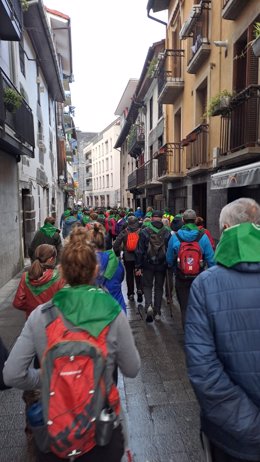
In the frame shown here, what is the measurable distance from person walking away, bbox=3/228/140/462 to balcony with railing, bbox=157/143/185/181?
10.7m

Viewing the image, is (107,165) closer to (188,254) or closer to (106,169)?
(106,169)

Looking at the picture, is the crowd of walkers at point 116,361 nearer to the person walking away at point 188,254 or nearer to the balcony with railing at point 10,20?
the person walking away at point 188,254

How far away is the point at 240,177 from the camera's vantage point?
5.56 meters

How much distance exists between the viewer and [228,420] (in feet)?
4.83

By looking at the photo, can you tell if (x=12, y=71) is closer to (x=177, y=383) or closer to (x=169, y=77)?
(x=169, y=77)

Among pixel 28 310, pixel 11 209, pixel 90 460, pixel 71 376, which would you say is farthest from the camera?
pixel 11 209

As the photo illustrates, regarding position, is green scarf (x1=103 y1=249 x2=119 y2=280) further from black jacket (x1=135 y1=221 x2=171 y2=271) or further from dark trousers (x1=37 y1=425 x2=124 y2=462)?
dark trousers (x1=37 y1=425 x2=124 y2=462)

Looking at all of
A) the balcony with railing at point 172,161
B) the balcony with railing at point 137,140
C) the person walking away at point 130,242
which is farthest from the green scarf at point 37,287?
the balcony with railing at point 137,140

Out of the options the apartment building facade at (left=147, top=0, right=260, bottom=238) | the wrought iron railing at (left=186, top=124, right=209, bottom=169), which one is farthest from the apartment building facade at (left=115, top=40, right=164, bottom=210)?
the wrought iron railing at (left=186, top=124, right=209, bottom=169)

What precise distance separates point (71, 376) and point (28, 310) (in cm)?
165

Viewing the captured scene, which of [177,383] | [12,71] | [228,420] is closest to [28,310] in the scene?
[177,383]

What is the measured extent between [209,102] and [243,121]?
5.25 feet

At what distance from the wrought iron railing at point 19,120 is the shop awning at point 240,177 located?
4.28 metres

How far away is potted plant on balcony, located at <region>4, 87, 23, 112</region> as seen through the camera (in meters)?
Result: 6.91
